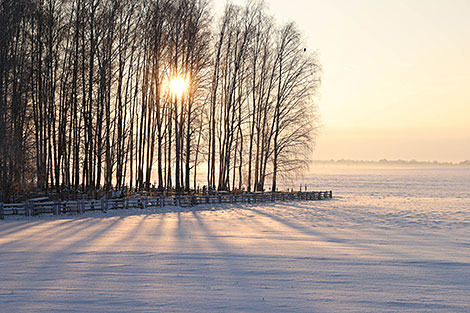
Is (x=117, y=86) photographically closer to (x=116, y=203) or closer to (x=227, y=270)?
(x=116, y=203)

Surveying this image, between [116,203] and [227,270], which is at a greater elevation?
[116,203]

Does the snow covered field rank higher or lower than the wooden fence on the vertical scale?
lower

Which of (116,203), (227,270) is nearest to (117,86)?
(116,203)

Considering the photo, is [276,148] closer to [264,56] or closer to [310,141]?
[310,141]

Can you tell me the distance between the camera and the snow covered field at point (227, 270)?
30.0ft

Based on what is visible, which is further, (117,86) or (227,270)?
(117,86)

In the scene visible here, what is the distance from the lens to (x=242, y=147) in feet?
159

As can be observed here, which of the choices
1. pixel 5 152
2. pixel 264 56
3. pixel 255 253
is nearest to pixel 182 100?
pixel 264 56

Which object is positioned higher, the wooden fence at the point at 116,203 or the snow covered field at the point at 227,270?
the wooden fence at the point at 116,203

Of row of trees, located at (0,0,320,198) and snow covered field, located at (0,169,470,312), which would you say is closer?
snow covered field, located at (0,169,470,312)

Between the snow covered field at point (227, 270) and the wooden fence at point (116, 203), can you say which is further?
the wooden fence at point (116, 203)

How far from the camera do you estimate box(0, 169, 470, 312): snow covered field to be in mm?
9141

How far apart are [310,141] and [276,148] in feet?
11.3

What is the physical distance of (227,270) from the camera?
12.0 m
